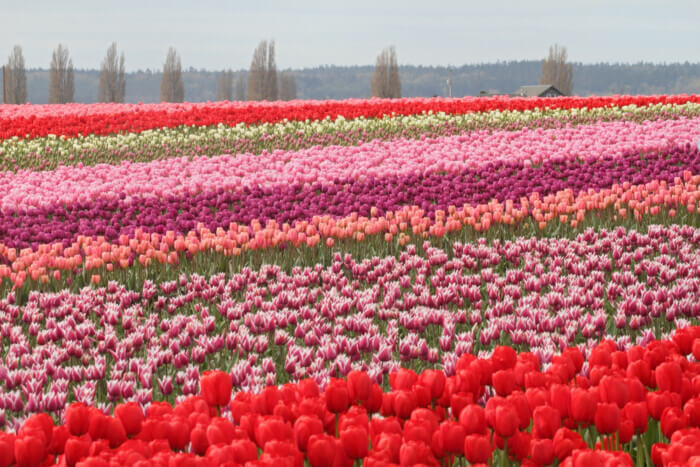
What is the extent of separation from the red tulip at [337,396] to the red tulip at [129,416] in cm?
69

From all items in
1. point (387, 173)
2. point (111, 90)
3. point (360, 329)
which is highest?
point (111, 90)

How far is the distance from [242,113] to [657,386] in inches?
775

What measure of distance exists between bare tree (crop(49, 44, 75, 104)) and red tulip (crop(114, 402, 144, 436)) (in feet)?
178

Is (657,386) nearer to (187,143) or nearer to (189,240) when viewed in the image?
(189,240)

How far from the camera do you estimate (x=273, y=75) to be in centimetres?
5603

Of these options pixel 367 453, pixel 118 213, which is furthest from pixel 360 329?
pixel 118 213

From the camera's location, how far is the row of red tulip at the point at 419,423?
8.17ft

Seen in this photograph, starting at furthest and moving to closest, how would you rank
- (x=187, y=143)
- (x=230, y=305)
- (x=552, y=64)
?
1. (x=552, y=64)
2. (x=187, y=143)
3. (x=230, y=305)

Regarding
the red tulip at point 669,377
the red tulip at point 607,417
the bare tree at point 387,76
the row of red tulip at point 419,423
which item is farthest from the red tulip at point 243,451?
the bare tree at point 387,76

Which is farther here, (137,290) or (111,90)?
(111,90)

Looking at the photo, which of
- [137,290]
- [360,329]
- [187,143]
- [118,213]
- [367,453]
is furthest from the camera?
[187,143]

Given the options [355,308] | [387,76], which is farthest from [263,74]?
[355,308]

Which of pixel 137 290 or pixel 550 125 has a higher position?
pixel 550 125

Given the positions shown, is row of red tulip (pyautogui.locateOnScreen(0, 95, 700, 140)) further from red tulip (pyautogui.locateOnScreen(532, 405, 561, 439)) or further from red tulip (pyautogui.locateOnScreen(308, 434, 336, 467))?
red tulip (pyautogui.locateOnScreen(532, 405, 561, 439))
